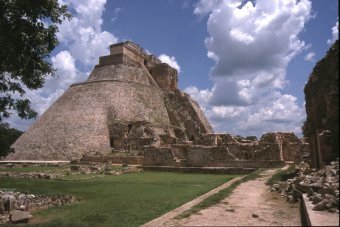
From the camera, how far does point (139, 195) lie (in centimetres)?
1162

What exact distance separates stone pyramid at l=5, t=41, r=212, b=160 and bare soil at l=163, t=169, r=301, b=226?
24346mm

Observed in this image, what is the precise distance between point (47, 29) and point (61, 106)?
34546 mm

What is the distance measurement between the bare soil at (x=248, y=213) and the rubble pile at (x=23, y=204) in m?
4.06

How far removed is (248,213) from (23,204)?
6.55m

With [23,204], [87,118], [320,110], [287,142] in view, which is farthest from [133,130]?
[320,110]

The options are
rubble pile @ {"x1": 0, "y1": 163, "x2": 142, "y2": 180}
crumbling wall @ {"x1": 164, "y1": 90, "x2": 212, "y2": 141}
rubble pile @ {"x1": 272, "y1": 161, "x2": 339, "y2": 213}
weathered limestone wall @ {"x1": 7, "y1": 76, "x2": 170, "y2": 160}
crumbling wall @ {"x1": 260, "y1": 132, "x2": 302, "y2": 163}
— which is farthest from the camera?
crumbling wall @ {"x1": 164, "y1": 90, "x2": 212, "y2": 141}

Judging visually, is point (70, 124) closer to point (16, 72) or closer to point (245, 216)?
point (16, 72)

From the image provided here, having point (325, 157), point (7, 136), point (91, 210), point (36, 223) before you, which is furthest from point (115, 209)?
point (325, 157)

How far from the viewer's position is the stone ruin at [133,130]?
88.0 ft

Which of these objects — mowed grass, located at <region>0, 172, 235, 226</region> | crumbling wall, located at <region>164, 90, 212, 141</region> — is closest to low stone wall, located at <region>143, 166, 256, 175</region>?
mowed grass, located at <region>0, 172, 235, 226</region>

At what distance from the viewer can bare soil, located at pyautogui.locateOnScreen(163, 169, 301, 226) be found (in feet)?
21.8

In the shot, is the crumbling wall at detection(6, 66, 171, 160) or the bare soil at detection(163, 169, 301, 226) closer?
the bare soil at detection(163, 169, 301, 226)

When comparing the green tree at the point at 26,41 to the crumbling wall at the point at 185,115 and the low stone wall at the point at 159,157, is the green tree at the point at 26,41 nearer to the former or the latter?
the low stone wall at the point at 159,157

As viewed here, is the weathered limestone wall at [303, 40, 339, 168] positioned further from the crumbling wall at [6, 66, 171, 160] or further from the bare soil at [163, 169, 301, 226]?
the crumbling wall at [6, 66, 171, 160]
